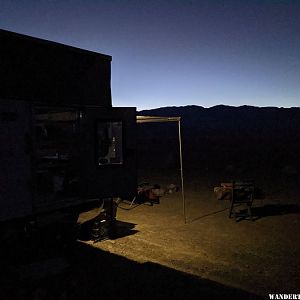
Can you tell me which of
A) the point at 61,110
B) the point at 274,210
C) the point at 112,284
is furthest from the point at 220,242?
the point at 61,110

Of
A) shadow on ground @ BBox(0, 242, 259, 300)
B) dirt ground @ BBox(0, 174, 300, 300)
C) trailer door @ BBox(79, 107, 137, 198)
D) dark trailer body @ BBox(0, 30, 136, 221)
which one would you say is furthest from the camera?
trailer door @ BBox(79, 107, 137, 198)

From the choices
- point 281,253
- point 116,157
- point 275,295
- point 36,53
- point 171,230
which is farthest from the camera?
point 171,230

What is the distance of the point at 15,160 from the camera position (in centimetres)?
668

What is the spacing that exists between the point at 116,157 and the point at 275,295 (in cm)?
449

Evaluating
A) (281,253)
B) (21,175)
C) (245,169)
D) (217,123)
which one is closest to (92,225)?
(21,175)

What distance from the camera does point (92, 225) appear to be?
898 centimetres

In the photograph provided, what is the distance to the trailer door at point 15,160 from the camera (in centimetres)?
649

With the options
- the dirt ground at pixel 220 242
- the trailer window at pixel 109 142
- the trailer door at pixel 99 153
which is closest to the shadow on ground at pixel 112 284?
the dirt ground at pixel 220 242

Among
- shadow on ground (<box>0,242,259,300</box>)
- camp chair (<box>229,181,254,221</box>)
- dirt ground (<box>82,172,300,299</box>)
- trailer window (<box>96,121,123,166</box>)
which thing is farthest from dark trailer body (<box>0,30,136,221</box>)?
camp chair (<box>229,181,254,221</box>)

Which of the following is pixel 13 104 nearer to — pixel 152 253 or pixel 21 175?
pixel 21 175

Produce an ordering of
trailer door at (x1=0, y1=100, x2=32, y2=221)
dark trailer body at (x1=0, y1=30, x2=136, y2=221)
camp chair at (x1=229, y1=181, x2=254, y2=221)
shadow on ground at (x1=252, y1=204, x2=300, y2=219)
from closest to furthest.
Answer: trailer door at (x1=0, y1=100, x2=32, y2=221), dark trailer body at (x1=0, y1=30, x2=136, y2=221), camp chair at (x1=229, y1=181, x2=254, y2=221), shadow on ground at (x1=252, y1=204, x2=300, y2=219)

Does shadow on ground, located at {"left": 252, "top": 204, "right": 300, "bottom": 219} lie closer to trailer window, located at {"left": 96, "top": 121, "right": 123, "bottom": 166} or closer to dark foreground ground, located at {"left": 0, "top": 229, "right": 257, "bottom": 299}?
trailer window, located at {"left": 96, "top": 121, "right": 123, "bottom": 166}

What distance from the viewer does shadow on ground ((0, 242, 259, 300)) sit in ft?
19.1

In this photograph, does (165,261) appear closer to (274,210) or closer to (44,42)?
(44,42)
